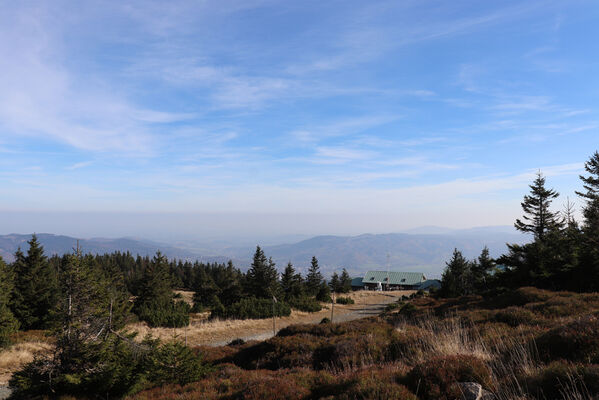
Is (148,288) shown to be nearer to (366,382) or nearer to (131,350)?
(131,350)

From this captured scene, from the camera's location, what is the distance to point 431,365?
19.3ft

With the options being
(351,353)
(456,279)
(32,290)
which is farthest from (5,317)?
(456,279)

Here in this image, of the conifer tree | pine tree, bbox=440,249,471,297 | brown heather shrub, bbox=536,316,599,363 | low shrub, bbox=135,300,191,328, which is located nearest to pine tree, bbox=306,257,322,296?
the conifer tree

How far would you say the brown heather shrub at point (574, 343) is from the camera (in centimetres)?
590

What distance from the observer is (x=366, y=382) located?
5684 mm

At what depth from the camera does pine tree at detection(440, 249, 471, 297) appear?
42.0 metres

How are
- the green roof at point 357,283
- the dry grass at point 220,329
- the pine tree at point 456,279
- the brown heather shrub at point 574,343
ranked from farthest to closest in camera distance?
the green roof at point 357,283 < the pine tree at point 456,279 < the dry grass at point 220,329 < the brown heather shrub at point 574,343

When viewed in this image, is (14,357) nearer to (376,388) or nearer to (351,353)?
(351,353)

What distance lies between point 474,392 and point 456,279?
45.4 m

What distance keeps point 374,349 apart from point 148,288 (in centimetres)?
3240

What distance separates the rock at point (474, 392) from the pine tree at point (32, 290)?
31.8m

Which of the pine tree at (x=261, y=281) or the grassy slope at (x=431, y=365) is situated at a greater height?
Result: the grassy slope at (x=431, y=365)

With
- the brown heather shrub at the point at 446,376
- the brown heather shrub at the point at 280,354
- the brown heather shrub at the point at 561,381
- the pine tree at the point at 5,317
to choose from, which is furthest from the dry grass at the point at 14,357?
the brown heather shrub at the point at 561,381

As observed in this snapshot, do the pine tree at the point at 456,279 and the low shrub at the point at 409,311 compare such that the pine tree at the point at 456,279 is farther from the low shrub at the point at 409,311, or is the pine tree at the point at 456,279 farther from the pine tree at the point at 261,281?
the pine tree at the point at 261,281
